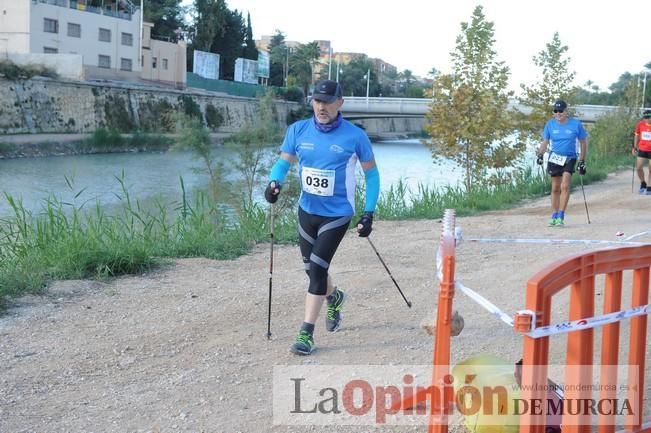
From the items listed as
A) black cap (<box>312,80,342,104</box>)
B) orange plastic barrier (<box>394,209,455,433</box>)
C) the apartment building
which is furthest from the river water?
the apartment building

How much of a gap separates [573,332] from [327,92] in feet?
9.21

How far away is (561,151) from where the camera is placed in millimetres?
12250

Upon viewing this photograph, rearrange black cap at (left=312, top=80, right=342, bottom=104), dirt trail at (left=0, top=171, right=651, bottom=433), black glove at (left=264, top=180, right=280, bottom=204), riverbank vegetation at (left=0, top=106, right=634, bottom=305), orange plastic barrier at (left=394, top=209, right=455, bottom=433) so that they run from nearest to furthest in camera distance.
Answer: orange plastic barrier at (left=394, top=209, right=455, bottom=433) < dirt trail at (left=0, top=171, right=651, bottom=433) < black cap at (left=312, top=80, right=342, bottom=104) < black glove at (left=264, top=180, right=280, bottom=204) < riverbank vegetation at (left=0, top=106, right=634, bottom=305)

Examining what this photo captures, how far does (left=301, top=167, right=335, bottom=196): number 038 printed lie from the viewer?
5797 mm

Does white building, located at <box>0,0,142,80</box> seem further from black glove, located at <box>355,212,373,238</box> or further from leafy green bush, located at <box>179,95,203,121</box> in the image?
black glove, located at <box>355,212,373,238</box>

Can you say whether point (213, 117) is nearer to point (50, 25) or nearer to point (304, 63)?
point (50, 25)

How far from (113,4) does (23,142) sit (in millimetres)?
30697

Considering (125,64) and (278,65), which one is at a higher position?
(278,65)

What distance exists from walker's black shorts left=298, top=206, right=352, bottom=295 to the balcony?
190 feet

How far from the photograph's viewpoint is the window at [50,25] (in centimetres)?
5696

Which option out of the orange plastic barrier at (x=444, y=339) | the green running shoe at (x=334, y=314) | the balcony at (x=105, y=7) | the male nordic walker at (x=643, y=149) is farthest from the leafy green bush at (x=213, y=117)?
the orange plastic barrier at (x=444, y=339)

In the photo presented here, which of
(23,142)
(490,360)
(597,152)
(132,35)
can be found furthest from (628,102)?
(132,35)

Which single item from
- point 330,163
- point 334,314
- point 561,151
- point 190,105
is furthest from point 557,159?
point 190,105

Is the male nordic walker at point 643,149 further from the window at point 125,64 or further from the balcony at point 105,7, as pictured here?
the window at point 125,64
